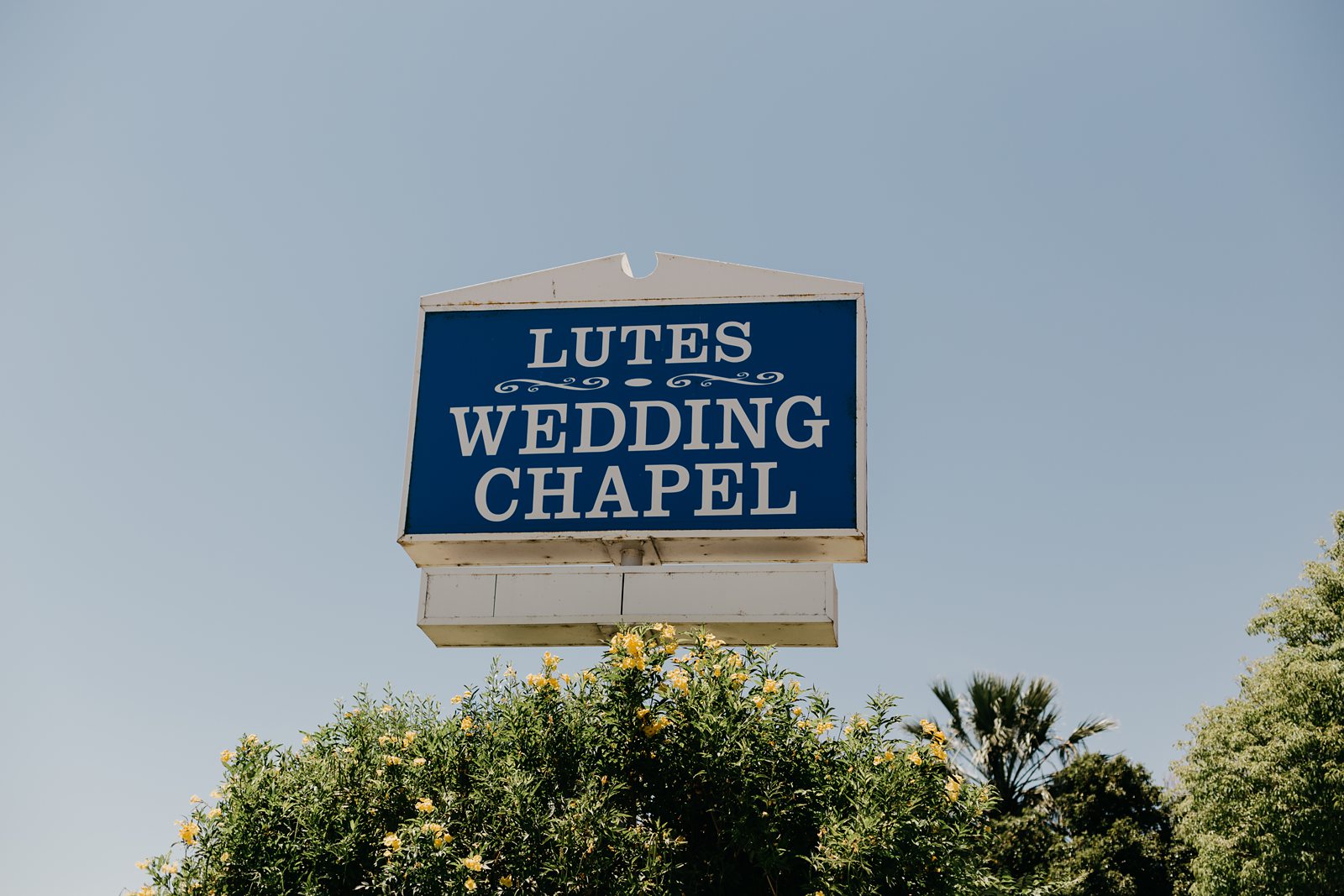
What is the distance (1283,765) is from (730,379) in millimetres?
16943

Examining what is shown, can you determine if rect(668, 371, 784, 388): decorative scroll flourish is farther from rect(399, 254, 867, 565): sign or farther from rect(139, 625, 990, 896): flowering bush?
rect(139, 625, 990, 896): flowering bush

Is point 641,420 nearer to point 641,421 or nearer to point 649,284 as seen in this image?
point 641,421

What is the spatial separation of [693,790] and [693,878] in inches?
17.4

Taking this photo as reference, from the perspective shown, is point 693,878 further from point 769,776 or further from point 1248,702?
point 1248,702

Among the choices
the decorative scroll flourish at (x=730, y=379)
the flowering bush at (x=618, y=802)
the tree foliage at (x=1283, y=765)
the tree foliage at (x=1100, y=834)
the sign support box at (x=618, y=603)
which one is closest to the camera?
the flowering bush at (x=618, y=802)

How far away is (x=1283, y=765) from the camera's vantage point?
2042 cm

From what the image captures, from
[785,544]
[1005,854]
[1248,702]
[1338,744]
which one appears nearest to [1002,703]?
[1005,854]

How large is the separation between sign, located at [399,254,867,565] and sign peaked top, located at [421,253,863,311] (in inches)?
0.4

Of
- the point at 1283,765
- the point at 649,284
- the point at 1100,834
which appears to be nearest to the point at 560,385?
the point at 649,284

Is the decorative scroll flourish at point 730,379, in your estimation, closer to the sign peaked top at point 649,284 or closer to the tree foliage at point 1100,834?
the sign peaked top at point 649,284

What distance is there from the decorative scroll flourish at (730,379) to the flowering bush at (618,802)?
5.81ft

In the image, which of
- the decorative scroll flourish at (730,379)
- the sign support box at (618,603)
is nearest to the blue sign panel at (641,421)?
the decorative scroll flourish at (730,379)

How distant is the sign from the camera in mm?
7570

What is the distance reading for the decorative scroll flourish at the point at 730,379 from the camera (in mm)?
7855
